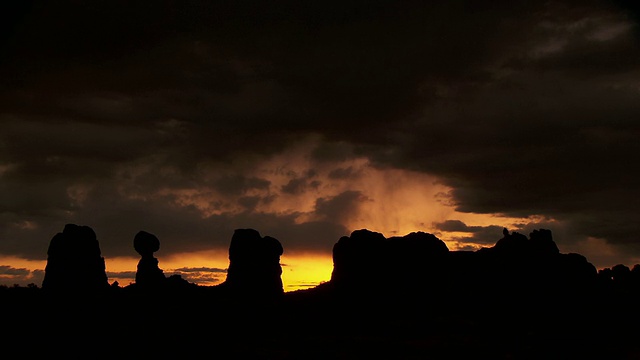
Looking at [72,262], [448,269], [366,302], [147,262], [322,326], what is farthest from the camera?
[147,262]

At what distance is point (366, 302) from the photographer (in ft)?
301

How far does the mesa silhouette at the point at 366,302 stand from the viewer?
57031mm

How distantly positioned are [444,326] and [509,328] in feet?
23.4

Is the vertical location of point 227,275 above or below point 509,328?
above

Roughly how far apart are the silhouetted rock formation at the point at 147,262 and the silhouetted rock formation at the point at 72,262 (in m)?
8.55

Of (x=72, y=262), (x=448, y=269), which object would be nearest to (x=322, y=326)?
(x=448, y=269)

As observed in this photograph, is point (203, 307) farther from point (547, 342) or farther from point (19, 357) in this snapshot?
point (547, 342)

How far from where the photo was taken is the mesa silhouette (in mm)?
57031

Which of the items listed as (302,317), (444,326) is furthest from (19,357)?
(444,326)

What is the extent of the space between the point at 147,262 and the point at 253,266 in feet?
55.4

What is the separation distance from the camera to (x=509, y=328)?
227ft

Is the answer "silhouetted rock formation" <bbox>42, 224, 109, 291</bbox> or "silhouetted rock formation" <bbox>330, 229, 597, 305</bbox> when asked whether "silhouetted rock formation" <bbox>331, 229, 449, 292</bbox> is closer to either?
"silhouetted rock formation" <bbox>330, 229, 597, 305</bbox>

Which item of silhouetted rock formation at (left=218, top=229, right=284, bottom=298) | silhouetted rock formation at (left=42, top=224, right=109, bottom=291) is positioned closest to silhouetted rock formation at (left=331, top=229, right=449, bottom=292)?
silhouetted rock formation at (left=218, top=229, right=284, bottom=298)

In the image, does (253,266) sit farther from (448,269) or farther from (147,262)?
(448,269)
